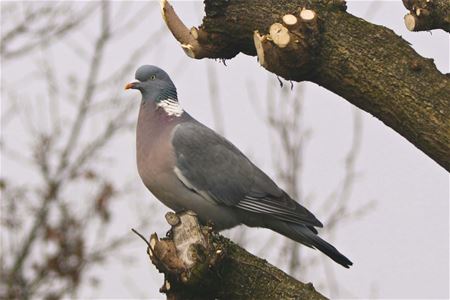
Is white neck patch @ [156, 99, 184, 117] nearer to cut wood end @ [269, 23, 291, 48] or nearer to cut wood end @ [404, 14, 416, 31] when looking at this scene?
cut wood end @ [269, 23, 291, 48]

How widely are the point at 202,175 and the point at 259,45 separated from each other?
4.25 ft

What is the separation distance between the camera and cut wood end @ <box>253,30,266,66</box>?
5.29 m

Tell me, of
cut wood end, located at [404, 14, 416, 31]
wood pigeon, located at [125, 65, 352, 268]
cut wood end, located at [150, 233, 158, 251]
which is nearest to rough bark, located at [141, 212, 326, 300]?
cut wood end, located at [150, 233, 158, 251]

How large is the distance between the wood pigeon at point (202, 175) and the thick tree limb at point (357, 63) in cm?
112

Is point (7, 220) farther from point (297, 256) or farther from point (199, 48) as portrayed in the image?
point (199, 48)

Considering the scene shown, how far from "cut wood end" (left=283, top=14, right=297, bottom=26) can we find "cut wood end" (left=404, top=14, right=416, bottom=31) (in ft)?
1.74

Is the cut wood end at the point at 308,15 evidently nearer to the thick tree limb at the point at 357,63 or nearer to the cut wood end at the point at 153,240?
the thick tree limb at the point at 357,63

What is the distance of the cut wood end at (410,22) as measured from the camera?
534cm

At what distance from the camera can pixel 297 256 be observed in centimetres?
942

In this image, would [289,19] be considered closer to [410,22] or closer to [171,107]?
[410,22]

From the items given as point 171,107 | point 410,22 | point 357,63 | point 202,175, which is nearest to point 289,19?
point 357,63

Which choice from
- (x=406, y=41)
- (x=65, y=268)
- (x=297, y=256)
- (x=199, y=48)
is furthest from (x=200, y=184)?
(x=65, y=268)

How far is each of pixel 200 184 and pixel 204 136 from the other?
0.30 meters

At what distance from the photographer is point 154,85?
6746 mm
